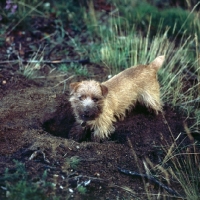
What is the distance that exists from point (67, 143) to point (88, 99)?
2.43 ft

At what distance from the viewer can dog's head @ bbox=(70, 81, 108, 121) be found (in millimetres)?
6520

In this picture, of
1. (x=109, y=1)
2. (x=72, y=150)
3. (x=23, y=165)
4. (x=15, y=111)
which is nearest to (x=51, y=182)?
(x=23, y=165)

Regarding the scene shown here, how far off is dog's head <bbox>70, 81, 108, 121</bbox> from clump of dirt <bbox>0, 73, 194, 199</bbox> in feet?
1.23

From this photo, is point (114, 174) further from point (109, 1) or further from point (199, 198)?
point (109, 1)

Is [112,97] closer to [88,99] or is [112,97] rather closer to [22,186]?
[88,99]

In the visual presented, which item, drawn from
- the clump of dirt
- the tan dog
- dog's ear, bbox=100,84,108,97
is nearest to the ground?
the clump of dirt

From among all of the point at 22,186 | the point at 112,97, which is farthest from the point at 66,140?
the point at 22,186

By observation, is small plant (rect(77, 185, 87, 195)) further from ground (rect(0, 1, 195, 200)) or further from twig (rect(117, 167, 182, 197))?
twig (rect(117, 167, 182, 197))

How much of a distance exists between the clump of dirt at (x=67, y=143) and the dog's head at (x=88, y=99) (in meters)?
0.38

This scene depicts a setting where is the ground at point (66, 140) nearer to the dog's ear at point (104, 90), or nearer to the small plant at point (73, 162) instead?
the small plant at point (73, 162)

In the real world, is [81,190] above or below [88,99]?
below

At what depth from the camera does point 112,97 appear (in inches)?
277

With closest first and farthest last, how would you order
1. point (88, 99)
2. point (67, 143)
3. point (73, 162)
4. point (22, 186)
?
point (22, 186) < point (73, 162) < point (67, 143) < point (88, 99)

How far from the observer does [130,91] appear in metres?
7.32
